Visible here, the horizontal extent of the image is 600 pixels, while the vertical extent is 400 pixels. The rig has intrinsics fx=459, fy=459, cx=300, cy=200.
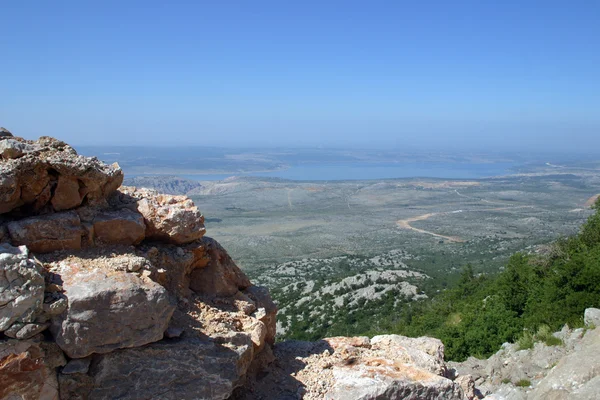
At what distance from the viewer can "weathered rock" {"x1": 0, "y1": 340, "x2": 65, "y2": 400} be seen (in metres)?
6.19

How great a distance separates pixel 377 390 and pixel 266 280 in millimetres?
36576

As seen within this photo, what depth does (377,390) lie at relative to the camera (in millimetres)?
7820

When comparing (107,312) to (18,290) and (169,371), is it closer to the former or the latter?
(18,290)

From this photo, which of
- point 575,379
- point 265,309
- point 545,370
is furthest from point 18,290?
point 545,370

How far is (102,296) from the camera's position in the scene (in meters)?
6.75

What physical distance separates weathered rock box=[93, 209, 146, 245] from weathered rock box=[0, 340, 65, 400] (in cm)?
231

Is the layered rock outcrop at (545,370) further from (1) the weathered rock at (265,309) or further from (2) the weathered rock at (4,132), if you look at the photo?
(2) the weathered rock at (4,132)

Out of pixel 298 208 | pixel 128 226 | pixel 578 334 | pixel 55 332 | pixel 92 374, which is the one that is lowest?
pixel 298 208

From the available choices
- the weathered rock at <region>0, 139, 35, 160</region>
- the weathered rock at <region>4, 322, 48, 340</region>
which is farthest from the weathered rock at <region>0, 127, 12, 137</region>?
the weathered rock at <region>4, 322, 48, 340</region>

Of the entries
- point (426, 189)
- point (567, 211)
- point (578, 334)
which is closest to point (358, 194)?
point (426, 189)

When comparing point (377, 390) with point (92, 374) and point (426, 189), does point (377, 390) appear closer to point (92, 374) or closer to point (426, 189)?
point (92, 374)

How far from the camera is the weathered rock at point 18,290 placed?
→ 6.20 metres

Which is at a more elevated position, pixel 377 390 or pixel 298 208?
pixel 377 390

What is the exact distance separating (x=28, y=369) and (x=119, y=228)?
282cm
